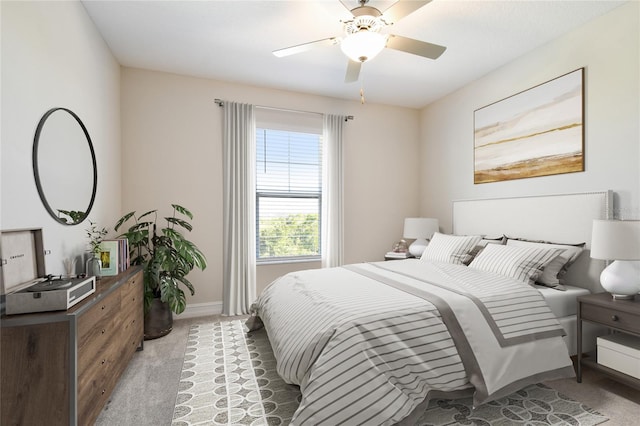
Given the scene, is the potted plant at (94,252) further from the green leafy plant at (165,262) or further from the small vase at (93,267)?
the green leafy plant at (165,262)

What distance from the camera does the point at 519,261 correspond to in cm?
Result: 254

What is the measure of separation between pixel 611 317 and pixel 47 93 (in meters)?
3.87

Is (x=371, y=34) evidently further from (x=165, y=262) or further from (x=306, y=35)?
(x=165, y=262)

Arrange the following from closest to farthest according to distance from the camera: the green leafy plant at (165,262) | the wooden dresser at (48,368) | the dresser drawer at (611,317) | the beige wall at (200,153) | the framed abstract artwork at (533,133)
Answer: the wooden dresser at (48,368) < the dresser drawer at (611,317) < the framed abstract artwork at (533,133) < the green leafy plant at (165,262) < the beige wall at (200,153)

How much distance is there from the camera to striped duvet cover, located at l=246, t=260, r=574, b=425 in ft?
4.98

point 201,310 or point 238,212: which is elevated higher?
point 238,212

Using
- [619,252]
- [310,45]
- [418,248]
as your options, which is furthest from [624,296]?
[310,45]

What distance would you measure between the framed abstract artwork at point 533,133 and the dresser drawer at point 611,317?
1.22 metres

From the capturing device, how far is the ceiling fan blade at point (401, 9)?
6.12ft

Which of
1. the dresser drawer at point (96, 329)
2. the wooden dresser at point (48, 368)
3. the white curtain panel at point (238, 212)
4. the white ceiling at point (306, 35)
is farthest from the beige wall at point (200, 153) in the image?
the wooden dresser at point (48, 368)

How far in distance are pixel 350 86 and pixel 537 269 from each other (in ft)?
9.45

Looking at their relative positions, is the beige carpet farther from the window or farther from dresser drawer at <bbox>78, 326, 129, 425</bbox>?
the window

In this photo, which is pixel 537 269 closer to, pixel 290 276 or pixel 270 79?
pixel 290 276

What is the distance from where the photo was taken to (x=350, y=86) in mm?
3902
